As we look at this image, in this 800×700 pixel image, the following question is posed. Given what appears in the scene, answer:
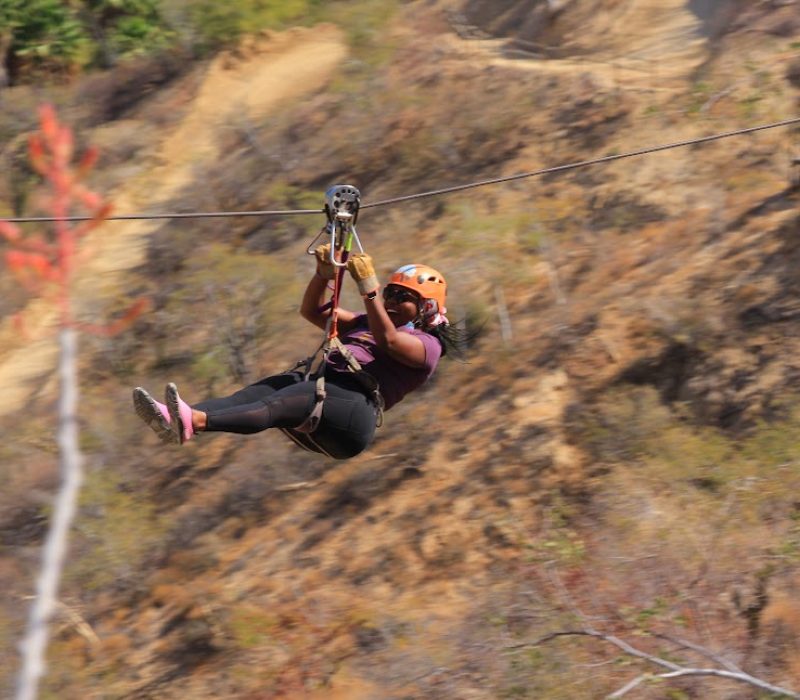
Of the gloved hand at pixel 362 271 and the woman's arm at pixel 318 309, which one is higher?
the gloved hand at pixel 362 271

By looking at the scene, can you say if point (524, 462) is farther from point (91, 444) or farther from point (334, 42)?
point (334, 42)

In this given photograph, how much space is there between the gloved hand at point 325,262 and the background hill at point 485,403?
156 inches

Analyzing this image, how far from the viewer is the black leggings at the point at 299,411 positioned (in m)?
5.13

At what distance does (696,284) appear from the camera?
34.1ft

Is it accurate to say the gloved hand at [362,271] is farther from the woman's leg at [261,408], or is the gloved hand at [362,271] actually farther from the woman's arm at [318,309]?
the woman's arm at [318,309]

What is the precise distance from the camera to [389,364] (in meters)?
5.77

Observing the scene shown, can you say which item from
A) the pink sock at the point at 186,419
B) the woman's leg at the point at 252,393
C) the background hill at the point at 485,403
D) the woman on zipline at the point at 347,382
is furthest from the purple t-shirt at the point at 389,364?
the background hill at the point at 485,403

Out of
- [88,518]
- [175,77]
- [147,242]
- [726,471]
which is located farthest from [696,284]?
[175,77]

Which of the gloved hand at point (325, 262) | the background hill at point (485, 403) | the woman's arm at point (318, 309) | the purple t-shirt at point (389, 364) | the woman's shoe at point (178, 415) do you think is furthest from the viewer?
the background hill at point (485, 403)

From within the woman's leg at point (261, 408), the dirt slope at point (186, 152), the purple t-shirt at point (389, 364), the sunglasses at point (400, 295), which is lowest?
the dirt slope at point (186, 152)

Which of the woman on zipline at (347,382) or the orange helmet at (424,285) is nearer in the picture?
the woman on zipline at (347,382)

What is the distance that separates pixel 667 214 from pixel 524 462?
117 inches

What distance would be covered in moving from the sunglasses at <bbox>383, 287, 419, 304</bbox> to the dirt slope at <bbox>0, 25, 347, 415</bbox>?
856 centimetres

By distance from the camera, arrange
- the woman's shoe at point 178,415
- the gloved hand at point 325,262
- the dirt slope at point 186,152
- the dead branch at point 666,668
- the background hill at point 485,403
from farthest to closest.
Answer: the dirt slope at point 186,152, the background hill at point 485,403, the dead branch at point 666,668, the gloved hand at point 325,262, the woman's shoe at point 178,415
